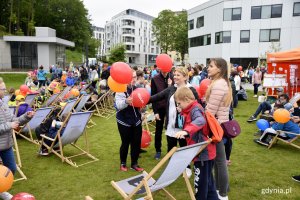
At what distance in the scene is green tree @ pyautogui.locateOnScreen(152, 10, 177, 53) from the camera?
57219 mm

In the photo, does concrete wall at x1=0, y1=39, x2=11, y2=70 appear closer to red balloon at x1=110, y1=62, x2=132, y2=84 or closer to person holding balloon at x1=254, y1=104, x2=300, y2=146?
red balloon at x1=110, y1=62, x2=132, y2=84

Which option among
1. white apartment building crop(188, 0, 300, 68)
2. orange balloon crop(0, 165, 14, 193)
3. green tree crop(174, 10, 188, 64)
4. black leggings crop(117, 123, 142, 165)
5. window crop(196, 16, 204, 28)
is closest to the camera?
orange balloon crop(0, 165, 14, 193)

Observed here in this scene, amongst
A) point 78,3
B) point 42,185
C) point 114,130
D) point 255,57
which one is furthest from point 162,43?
point 42,185

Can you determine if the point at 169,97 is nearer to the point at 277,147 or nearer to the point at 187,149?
the point at 187,149

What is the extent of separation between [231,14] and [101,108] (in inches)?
1061

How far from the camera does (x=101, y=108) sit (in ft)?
34.5

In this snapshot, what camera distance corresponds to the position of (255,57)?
3206 centimetres

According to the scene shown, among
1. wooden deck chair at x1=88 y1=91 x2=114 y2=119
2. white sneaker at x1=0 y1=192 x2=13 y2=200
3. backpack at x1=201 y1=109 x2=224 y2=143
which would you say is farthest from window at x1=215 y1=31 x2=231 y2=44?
white sneaker at x1=0 y1=192 x2=13 y2=200

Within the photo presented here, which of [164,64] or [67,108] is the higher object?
[164,64]

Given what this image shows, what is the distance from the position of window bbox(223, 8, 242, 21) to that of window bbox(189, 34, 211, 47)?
12.5ft

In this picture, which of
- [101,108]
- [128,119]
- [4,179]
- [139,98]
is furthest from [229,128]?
[101,108]

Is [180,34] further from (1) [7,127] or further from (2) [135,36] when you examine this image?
(1) [7,127]

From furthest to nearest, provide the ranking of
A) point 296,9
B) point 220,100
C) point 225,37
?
point 225,37, point 296,9, point 220,100

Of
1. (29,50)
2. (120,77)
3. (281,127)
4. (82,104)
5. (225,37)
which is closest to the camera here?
(120,77)
